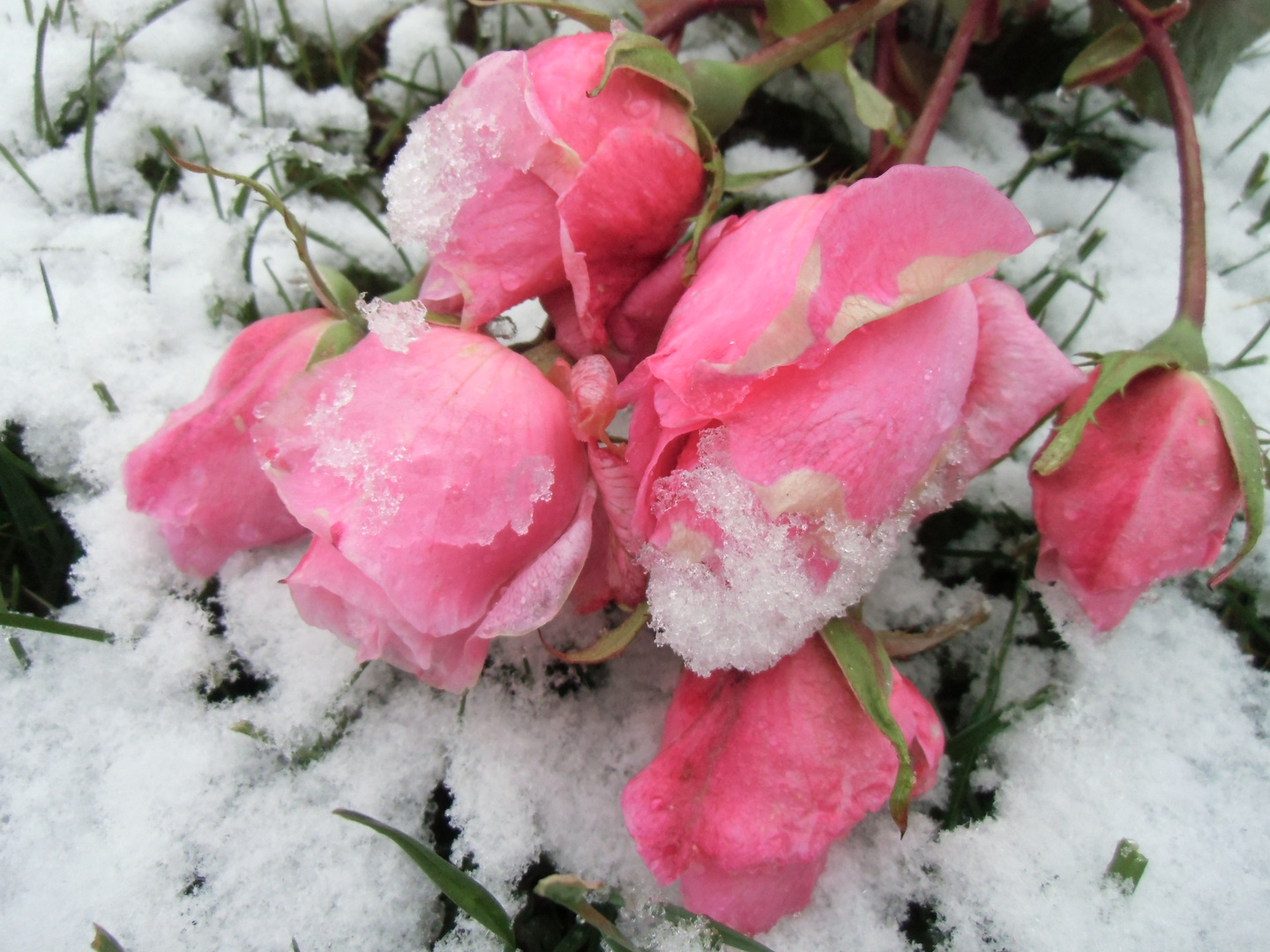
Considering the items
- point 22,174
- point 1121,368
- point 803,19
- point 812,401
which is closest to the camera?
point 812,401

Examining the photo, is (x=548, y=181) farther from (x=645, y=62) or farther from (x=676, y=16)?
(x=676, y=16)

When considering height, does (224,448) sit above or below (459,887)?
above

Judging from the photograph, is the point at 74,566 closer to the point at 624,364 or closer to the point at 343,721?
the point at 343,721

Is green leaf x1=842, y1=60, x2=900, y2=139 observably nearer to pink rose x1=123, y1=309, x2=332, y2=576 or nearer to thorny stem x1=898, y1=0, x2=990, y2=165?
thorny stem x1=898, y1=0, x2=990, y2=165

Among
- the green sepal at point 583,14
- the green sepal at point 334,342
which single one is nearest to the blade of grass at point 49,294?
the green sepal at point 334,342

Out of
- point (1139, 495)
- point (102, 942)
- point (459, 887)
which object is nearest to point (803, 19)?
point (1139, 495)

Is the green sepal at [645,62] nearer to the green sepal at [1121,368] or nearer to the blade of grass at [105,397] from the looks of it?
the green sepal at [1121,368]

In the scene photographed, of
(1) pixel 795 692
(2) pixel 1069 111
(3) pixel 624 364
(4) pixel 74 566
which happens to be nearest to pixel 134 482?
(4) pixel 74 566

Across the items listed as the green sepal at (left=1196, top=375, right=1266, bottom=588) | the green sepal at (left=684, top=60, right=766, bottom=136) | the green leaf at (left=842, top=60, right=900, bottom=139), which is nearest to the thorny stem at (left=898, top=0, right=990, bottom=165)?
the green leaf at (left=842, top=60, right=900, bottom=139)
